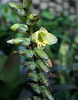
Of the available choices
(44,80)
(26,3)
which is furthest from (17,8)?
(44,80)

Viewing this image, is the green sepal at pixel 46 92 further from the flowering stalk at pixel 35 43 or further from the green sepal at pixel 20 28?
the green sepal at pixel 20 28

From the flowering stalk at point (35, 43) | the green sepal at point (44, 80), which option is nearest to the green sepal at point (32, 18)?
the flowering stalk at point (35, 43)

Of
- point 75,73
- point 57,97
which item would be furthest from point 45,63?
point 75,73

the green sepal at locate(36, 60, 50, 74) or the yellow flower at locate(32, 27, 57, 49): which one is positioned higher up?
the yellow flower at locate(32, 27, 57, 49)

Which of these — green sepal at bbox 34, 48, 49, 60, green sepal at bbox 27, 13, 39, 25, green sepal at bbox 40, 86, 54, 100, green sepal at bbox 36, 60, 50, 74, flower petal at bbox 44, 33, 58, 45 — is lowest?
green sepal at bbox 40, 86, 54, 100

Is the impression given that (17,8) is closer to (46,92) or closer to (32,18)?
A: (32,18)

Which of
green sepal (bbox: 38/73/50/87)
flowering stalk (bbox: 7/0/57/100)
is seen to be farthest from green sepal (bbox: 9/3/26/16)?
green sepal (bbox: 38/73/50/87)

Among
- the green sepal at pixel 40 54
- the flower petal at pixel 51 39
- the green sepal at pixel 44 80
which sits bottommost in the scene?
the green sepal at pixel 44 80

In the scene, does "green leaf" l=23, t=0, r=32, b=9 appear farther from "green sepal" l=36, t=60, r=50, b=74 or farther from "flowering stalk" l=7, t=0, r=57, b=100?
"green sepal" l=36, t=60, r=50, b=74

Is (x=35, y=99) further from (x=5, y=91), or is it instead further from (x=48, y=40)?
(x=5, y=91)
